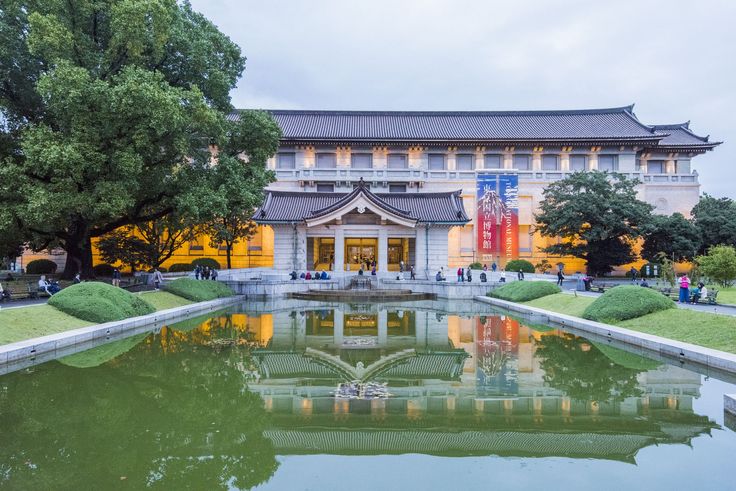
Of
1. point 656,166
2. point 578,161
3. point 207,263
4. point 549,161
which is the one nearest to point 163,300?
point 207,263

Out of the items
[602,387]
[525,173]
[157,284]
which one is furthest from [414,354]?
[525,173]

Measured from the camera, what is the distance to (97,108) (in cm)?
1914

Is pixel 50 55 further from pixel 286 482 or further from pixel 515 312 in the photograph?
pixel 515 312

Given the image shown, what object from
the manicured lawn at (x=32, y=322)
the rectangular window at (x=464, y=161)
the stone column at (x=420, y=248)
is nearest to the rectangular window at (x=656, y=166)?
the rectangular window at (x=464, y=161)

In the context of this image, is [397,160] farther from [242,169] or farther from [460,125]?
[242,169]

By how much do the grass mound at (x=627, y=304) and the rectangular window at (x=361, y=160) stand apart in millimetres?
33017

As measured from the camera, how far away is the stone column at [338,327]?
13.7 m

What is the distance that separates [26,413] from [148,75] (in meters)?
15.8

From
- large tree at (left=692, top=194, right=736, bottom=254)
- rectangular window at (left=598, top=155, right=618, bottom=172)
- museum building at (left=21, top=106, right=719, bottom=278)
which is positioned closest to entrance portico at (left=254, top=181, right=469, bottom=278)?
museum building at (left=21, top=106, right=719, bottom=278)

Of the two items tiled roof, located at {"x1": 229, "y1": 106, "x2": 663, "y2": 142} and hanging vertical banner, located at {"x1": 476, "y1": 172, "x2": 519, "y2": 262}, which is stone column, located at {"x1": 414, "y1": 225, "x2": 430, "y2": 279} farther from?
tiled roof, located at {"x1": 229, "y1": 106, "x2": 663, "y2": 142}

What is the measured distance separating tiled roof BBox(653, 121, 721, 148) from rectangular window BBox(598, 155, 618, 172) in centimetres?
472

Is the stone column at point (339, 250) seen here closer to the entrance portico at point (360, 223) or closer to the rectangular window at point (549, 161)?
the entrance portico at point (360, 223)

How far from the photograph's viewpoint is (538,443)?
5.93m

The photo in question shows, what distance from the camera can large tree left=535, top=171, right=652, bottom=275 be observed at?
3388 cm
